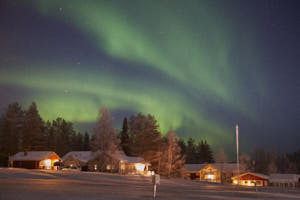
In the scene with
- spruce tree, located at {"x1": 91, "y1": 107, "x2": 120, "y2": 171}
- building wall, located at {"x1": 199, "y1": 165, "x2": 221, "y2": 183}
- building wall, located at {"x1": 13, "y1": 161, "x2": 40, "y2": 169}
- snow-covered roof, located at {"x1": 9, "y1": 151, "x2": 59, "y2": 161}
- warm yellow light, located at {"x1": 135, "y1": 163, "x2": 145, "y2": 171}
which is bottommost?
building wall, located at {"x1": 199, "y1": 165, "x2": 221, "y2": 183}

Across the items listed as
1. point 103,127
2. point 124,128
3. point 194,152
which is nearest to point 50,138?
point 124,128

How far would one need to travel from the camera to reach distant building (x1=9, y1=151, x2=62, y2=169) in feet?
229

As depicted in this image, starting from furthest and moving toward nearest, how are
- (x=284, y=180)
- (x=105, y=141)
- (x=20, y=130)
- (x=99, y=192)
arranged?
(x=20, y=130)
(x=284, y=180)
(x=105, y=141)
(x=99, y=192)

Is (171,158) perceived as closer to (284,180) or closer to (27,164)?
(284,180)

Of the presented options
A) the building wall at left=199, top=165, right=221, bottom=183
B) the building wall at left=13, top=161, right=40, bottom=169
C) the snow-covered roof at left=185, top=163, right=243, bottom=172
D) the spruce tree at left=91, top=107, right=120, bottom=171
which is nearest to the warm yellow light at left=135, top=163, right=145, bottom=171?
the spruce tree at left=91, top=107, right=120, bottom=171

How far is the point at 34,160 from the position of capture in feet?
230

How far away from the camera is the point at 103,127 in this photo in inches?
2554

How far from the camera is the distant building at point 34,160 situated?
69.8 m

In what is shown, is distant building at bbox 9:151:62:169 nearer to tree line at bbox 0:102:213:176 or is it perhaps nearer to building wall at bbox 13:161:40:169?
building wall at bbox 13:161:40:169

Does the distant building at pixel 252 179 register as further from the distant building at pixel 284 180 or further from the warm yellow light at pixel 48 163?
the warm yellow light at pixel 48 163

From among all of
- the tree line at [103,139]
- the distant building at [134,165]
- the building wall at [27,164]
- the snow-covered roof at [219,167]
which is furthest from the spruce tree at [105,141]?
the snow-covered roof at [219,167]

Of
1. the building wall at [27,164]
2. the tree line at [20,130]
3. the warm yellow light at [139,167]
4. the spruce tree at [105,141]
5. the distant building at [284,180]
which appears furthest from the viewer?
the tree line at [20,130]

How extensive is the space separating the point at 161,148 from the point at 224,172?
2602 centimetres

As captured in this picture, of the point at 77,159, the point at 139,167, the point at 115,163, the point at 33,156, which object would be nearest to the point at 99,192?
the point at 115,163
